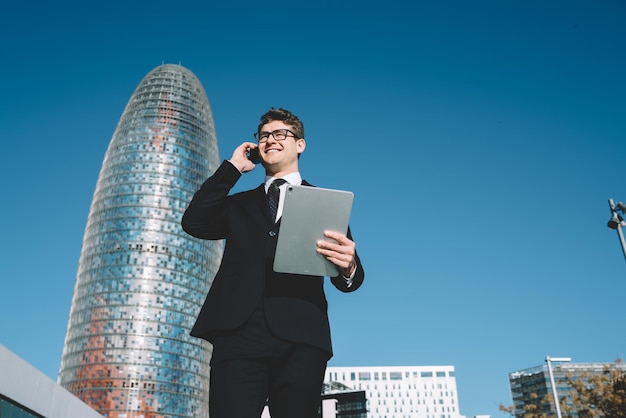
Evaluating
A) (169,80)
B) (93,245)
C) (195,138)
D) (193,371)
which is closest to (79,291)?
(93,245)

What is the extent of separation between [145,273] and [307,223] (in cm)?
10511

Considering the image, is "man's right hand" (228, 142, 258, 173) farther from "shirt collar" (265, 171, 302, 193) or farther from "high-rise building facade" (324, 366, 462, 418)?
"high-rise building facade" (324, 366, 462, 418)

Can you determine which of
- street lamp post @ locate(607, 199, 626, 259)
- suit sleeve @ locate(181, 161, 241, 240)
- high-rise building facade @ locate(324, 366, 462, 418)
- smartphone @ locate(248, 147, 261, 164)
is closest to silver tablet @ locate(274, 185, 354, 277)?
suit sleeve @ locate(181, 161, 241, 240)

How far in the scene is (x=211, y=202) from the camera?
3.07m

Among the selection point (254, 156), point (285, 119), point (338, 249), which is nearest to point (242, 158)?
point (254, 156)

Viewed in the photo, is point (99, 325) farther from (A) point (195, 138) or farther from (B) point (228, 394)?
(B) point (228, 394)

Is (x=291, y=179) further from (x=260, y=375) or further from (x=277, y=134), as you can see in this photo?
(x=260, y=375)

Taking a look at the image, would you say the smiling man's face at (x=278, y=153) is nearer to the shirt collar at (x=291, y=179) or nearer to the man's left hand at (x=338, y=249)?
the shirt collar at (x=291, y=179)

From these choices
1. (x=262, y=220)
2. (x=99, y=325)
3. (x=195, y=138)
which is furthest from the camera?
(x=195, y=138)

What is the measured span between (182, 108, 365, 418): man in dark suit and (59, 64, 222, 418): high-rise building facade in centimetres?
9748

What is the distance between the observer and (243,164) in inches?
125

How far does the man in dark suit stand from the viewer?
2.64 meters

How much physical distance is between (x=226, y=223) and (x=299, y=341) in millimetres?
852

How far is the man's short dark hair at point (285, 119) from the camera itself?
3.38 meters
